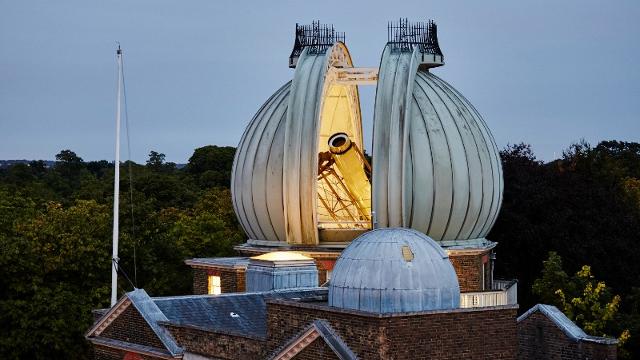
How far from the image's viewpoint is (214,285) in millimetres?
42219

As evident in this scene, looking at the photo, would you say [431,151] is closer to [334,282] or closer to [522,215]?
[334,282]

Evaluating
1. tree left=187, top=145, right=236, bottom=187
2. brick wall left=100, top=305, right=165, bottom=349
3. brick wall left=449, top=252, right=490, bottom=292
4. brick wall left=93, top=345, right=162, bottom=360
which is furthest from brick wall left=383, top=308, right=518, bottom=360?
tree left=187, top=145, right=236, bottom=187

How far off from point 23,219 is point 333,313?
32908mm

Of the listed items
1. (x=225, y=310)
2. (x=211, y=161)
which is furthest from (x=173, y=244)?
(x=211, y=161)

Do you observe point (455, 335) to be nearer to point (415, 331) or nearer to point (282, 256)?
point (415, 331)

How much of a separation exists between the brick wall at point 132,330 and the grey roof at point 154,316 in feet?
0.59

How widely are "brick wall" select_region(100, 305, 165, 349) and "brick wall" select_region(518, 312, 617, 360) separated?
35.0 ft

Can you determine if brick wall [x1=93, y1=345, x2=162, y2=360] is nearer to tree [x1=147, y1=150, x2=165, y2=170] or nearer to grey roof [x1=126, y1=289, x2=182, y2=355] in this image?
grey roof [x1=126, y1=289, x2=182, y2=355]

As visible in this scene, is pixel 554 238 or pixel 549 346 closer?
pixel 549 346

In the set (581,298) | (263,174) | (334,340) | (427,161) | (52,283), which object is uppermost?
(427,161)

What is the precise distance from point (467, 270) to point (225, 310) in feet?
32.3

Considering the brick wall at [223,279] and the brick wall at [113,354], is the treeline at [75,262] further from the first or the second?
the brick wall at [113,354]

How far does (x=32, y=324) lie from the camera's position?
152 ft

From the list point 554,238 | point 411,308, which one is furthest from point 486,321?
point 554,238
